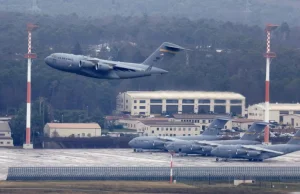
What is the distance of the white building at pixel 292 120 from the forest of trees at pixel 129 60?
7103mm

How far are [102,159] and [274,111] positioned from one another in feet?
105

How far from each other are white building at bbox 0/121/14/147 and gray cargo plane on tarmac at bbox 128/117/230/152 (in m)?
9.81

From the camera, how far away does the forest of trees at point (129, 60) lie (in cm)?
12606

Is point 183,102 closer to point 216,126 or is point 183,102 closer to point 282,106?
point 282,106

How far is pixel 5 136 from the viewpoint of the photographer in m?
107

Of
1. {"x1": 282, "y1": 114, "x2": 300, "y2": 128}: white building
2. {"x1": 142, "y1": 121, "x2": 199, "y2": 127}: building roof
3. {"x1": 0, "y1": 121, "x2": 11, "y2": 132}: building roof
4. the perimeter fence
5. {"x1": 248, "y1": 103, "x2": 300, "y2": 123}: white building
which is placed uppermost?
{"x1": 248, "y1": 103, "x2": 300, "y2": 123}: white building

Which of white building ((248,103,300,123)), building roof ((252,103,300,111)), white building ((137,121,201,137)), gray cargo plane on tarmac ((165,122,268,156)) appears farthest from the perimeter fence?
building roof ((252,103,300,111))

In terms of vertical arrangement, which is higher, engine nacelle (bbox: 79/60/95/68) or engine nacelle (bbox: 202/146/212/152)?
engine nacelle (bbox: 79/60/95/68)

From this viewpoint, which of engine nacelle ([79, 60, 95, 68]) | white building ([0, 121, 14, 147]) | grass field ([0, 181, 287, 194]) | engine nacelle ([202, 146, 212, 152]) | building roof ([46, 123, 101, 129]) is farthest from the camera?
building roof ([46, 123, 101, 129])

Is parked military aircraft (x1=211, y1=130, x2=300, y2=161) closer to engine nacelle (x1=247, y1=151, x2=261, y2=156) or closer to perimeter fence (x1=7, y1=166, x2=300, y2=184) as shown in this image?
engine nacelle (x1=247, y1=151, x2=261, y2=156)

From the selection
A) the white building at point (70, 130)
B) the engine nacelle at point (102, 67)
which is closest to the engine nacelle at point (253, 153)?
the white building at point (70, 130)

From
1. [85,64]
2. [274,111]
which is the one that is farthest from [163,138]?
[85,64]

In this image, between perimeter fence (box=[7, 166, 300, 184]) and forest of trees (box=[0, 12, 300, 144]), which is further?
forest of trees (box=[0, 12, 300, 144])

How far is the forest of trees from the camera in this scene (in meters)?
126
